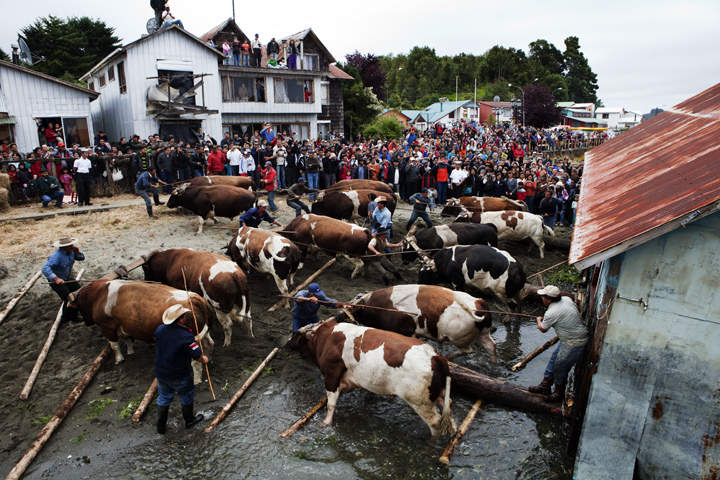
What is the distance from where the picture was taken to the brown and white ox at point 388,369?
6406 mm

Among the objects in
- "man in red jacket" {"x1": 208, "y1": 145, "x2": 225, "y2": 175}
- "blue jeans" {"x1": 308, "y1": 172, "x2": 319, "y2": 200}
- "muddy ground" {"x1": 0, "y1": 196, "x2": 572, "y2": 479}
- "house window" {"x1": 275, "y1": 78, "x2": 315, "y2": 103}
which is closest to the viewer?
"muddy ground" {"x1": 0, "y1": 196, "x2": 572, "y2": 479}

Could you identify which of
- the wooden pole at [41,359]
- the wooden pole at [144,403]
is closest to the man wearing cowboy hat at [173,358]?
the wooden pole at [144,403]

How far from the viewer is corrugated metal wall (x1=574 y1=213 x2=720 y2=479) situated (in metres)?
5.01

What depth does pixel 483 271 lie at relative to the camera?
33.3ft

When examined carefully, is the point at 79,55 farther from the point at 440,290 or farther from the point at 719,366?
the point at 719,366

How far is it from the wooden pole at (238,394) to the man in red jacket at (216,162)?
11.4 meters

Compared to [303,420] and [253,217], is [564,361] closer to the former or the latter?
[303,420]

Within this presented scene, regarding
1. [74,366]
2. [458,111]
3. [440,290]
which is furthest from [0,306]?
[458,111]

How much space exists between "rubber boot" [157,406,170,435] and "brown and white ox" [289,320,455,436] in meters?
2.26

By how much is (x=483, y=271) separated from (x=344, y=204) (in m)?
6.33

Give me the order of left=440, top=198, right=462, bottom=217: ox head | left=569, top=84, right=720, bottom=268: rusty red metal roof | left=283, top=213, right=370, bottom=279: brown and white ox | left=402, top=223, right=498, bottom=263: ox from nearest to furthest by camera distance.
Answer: left=569, top=84, right=720, bottom=268: rusty red metal roof
left=283, top=213, right=370, bottom=279: brown and white ox
left=402, top=223, right=498, bottom=263: ox
left=440, top=198, right=462, bottom=217: ox head

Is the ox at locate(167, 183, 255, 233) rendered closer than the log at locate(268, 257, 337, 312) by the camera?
No

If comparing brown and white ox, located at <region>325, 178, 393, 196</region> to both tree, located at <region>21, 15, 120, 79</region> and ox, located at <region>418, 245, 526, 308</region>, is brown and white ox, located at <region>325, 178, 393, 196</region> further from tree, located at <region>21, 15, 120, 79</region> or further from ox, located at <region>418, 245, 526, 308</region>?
tree, located at <region>21, 15, 120, 79</region>

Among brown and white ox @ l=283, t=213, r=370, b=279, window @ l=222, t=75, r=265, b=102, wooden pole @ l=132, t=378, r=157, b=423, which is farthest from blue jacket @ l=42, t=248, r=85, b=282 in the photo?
window @ l=222, t=75, r=265, b=102
